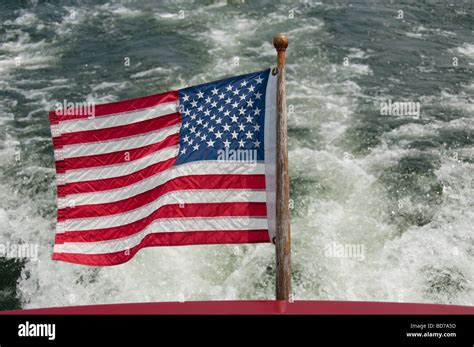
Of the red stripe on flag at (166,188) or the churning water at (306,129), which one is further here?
the churning water at (306,129)

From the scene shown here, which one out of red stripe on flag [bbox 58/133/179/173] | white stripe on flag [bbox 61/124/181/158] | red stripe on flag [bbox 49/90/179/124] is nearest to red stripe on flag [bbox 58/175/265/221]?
red stripe on flag [bbox 58/133/179/173]

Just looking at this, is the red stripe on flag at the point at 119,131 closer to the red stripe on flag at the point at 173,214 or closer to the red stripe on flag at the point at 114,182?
the red stripe on flag at the point at 114,182

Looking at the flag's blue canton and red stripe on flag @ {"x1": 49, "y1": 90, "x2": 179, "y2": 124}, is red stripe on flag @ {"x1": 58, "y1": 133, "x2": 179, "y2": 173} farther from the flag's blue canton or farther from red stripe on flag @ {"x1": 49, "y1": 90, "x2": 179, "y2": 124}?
red stripe on flag @ {"x1": 49, "y1": 90, "x2": 179, "y2": 124}

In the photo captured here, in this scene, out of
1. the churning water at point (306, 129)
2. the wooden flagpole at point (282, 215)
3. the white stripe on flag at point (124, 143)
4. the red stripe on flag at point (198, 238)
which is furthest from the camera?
the churning water at point (306, 129)

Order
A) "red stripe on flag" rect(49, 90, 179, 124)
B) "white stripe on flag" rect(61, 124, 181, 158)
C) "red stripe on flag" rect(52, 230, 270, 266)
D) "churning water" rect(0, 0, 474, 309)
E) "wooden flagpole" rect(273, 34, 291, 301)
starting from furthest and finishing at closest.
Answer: "churning water" rect(0, 0, 474, 309), "white stripe on flag" rect(61, 124, 181, 158), "red stripe on flag" rect(49, 90, 179, 124), "red stripe on flag" rect(52, 230, 270, 266), "wooden flagpole" rect(273, 34, 291, 301)

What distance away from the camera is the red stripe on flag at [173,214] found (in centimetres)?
729

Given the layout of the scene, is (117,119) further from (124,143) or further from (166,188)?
(166,188)

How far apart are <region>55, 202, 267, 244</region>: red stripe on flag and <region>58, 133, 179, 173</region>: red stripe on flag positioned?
0.87 metres

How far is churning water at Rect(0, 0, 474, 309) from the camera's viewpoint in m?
12.4

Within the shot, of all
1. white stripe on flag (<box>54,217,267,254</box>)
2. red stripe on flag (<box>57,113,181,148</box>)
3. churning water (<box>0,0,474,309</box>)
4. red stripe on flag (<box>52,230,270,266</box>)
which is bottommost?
churning water (<box>0,0,474,309</box>)

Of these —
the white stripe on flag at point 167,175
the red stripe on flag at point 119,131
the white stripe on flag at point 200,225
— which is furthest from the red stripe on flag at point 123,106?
the white stripe on flag at point 200,225

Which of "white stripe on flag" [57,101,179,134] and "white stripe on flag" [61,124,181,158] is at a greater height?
"white stripe on flag" [57,101,179,134]

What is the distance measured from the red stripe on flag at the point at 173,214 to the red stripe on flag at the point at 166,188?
0.23 metres

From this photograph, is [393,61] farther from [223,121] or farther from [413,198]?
[223,121]
